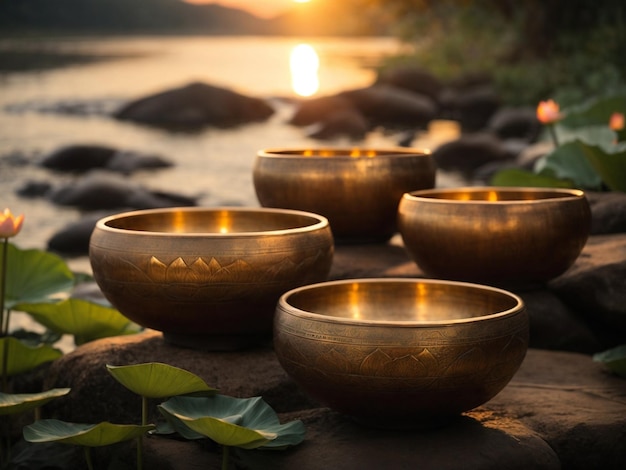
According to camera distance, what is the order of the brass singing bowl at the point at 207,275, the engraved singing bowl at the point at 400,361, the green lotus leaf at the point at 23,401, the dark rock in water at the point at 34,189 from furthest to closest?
the dark rock in water at the point at 34,189 → the brass singing bowl at the point at 207,275 → the green lotus leaf at the point at 23,401 → the engraved singing bowl at the point at 400,361

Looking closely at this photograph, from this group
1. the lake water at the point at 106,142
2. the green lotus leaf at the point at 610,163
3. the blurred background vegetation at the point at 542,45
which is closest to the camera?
the green lotus leaf at the point at 610,163

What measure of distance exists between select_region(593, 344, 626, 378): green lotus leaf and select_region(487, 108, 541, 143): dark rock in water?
38.4 ft

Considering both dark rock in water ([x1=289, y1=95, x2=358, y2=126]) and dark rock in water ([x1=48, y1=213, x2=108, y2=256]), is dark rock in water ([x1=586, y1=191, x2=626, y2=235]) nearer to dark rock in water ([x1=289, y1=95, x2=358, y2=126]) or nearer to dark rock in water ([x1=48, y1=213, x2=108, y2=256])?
dark rock in water ([x1=48, y1=213, x2=108, y2=256])

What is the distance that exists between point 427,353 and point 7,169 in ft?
31.1

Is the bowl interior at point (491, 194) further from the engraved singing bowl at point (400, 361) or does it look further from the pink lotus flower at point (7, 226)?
the pink lotus flower at point (7, 226)

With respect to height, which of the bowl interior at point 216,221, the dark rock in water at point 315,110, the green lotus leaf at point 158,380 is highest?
the bowl interior at point 216,221

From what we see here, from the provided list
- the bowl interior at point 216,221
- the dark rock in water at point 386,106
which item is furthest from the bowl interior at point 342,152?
the dark rock in water at point 386,106

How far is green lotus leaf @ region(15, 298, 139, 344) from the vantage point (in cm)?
278

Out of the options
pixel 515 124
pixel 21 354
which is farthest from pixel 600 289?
pixel 515 124

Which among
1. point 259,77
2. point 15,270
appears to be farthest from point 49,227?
point 259,77

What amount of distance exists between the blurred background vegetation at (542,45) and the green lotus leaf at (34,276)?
29.8 feet

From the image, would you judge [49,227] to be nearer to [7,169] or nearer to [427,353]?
[7,169]

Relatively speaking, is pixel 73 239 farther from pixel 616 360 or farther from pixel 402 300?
pixel 616 360

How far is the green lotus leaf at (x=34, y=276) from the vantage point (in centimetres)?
304
